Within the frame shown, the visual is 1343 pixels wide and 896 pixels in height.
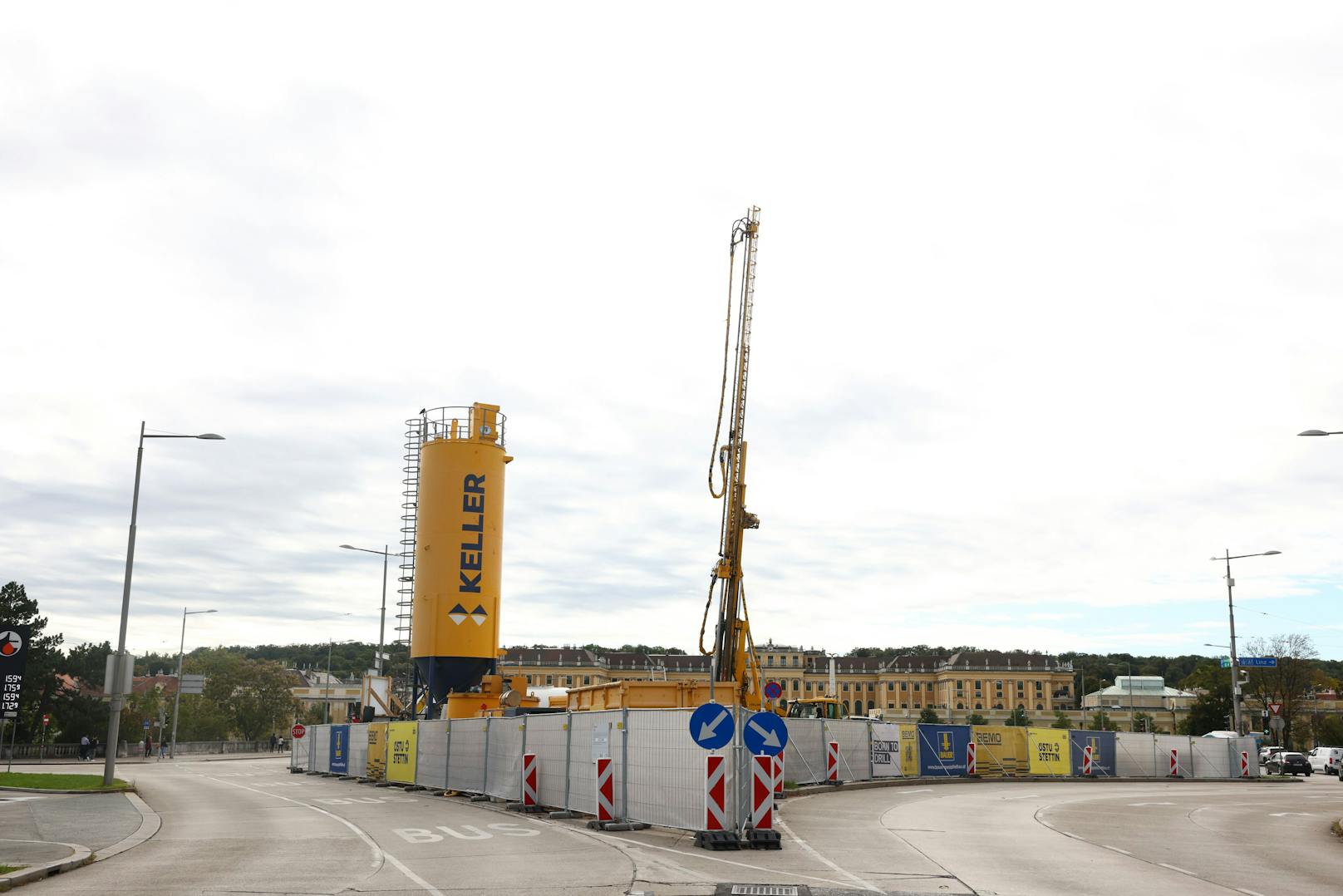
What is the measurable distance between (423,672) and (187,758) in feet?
124

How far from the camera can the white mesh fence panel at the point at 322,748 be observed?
1622 inches

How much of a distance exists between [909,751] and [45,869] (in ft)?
93.1

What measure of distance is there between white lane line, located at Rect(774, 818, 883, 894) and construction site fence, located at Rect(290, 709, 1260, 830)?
105cm

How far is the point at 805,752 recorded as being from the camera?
30.6m

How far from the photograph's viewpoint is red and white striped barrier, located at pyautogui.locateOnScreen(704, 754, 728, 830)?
16.0 meters

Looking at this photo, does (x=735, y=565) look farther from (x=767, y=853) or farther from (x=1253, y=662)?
(x=1253, y=662)

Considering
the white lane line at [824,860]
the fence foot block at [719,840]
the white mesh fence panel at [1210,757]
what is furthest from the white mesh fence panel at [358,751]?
the white mesh fence panel at [1210,757]

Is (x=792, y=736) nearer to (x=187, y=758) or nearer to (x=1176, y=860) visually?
(x=1176, y=860)

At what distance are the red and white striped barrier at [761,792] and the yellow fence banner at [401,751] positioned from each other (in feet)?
56.7

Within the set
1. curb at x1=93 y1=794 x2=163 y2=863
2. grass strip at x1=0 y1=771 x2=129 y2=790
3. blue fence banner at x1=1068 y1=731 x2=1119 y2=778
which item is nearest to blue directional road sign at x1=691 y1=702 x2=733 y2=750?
curb at x1=93 y1=794 x2=163 y2=863

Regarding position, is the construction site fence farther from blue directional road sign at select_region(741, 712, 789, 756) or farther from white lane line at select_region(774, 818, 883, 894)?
white lane line at select_region(774, 818, 883, 894)

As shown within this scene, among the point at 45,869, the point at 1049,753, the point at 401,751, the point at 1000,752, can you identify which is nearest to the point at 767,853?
the point at 45,869

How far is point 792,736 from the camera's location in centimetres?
3044

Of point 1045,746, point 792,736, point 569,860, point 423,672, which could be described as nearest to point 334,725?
point 423,672
